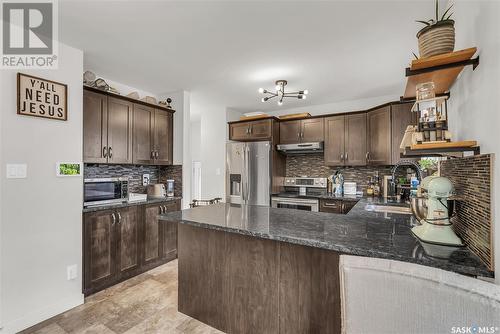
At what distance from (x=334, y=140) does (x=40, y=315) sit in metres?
4.20

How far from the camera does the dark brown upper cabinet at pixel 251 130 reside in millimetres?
4258

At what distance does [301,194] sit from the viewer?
14.1 feet

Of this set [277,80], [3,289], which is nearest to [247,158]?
[277,80]

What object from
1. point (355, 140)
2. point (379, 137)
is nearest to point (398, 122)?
point (379, 137)

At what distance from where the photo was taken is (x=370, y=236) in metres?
1.25

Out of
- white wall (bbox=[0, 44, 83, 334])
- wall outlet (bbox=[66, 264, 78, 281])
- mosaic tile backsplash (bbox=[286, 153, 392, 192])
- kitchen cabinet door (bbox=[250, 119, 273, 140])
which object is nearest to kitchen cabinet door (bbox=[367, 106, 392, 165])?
mosaic tile backsplash (bbox=[286, 153, 392, 192])

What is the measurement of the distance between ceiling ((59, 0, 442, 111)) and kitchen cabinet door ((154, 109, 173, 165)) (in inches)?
18.9

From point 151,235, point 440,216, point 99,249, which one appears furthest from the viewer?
point 151,235

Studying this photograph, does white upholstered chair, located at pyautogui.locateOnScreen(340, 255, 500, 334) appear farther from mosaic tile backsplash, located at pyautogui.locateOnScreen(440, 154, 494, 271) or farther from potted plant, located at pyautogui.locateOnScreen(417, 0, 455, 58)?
potted plant, located at pyautogui.locateOnScreen(417, 0, 455, 58)

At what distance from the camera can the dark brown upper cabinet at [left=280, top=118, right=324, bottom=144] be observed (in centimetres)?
409

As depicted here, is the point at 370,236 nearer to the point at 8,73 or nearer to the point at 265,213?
the point at 265,213

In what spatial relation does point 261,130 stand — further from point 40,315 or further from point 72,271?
point 40,315

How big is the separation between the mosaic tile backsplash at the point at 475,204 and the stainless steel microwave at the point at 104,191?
311cm

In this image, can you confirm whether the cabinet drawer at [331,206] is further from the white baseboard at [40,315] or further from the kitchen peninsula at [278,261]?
the white baseboard at [40,315]
